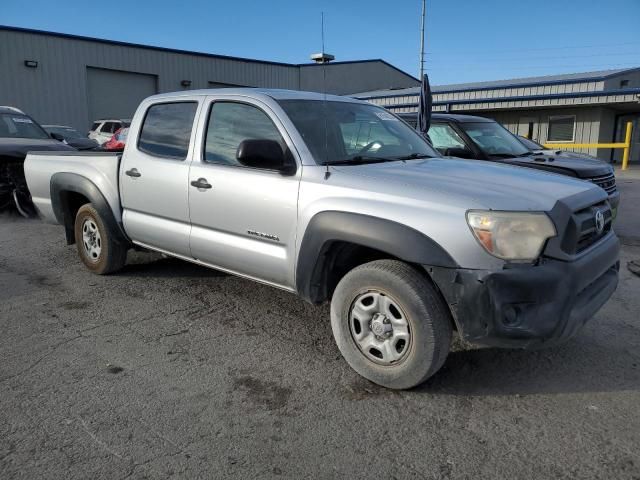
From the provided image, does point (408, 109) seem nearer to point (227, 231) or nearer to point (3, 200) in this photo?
point (3, 200)

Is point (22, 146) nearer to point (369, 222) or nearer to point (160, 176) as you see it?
point (160, 176)

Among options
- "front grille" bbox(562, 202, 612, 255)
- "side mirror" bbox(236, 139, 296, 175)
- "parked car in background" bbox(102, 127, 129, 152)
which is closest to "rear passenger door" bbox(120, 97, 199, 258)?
"parked car in background" bbox(102, 127, 129, 152)

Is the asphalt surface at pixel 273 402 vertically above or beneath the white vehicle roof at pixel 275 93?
beneath

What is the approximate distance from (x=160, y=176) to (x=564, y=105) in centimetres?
2101

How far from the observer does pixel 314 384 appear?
3.31 m

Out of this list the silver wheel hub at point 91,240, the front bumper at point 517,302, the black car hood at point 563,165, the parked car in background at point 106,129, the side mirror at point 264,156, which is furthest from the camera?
the parked car in background at point 106,129

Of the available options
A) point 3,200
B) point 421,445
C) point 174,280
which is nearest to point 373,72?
point 3,200

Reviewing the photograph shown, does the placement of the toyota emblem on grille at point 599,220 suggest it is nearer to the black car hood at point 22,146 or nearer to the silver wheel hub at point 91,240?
the silver wheel hub at point 91,240

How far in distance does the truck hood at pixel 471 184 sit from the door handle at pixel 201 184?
1.12 metres

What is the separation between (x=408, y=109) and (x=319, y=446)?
2410cm

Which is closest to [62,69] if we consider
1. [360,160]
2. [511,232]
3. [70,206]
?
[70,206]

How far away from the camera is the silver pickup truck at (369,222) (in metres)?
2.85

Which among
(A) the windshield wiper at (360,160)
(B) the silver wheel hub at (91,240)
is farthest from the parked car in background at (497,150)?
(B) the silver wheel hub at (91,240)

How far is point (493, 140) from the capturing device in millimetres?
8008
